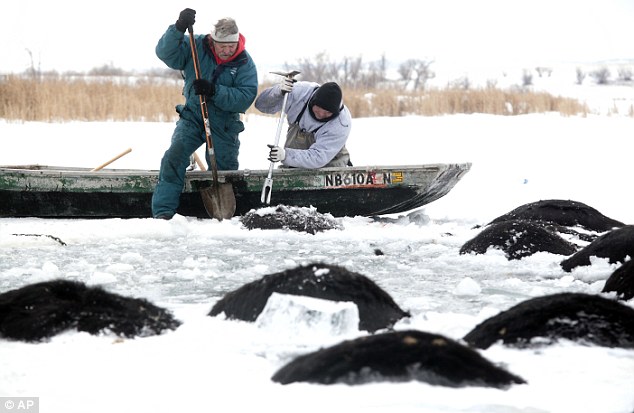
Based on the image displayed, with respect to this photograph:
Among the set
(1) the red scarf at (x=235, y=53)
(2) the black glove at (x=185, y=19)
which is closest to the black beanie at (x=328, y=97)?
(1) the red scarf at (x=235, y=53)

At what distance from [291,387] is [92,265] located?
3.48 m

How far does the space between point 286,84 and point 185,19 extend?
3.55 feet

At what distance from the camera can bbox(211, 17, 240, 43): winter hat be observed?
28.8 ft

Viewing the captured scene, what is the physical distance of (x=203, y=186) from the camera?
9320 mm

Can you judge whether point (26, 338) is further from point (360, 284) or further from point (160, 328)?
point (360, 284)

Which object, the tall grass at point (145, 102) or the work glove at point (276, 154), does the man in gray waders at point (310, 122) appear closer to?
the work glove at point (276, 154)

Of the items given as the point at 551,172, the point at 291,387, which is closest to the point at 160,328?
the point at 291,387

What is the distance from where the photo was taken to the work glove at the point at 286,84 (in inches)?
359

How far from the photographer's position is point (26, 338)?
15.4ft

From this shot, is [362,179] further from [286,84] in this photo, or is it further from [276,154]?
[286,84]

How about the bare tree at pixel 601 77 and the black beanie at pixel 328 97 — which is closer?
the black beanie at pixel 328 97

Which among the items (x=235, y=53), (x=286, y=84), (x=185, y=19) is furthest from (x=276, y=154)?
(x=185, y=19)

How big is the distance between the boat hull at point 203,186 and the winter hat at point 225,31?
1.22 meters

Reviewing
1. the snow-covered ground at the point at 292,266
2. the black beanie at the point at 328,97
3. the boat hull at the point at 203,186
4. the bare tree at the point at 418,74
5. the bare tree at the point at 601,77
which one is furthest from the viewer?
→ the bare tree at the point at 601,77
